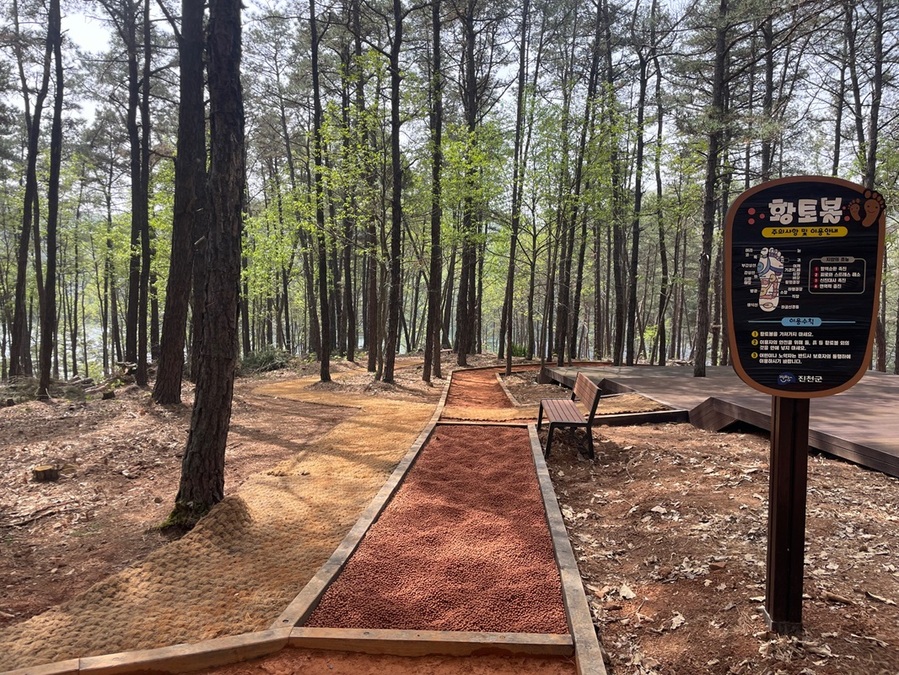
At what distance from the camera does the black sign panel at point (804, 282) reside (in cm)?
242

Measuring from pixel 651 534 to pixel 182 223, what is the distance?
972 cm

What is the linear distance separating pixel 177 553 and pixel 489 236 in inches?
595

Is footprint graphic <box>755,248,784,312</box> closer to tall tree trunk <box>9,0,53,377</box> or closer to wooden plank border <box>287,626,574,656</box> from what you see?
wooden plank border <box>287,626,574,656</box>

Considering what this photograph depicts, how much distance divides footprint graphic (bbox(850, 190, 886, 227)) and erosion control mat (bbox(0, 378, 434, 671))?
386 centimetres

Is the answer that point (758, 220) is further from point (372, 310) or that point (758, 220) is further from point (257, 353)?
point (257, 353)

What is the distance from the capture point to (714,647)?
251cm

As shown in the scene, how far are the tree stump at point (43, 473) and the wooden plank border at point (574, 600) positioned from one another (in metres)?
5.88

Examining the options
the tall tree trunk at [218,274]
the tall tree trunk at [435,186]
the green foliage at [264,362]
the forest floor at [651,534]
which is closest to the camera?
the forest floor at [651,534]

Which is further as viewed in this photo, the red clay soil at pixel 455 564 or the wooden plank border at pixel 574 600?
the red clay soil at pixel 455 564

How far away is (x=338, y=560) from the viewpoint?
11.3 ft

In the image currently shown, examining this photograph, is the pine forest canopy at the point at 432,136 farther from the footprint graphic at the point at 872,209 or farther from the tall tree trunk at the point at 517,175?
the footprint graphic at the point at 872,209

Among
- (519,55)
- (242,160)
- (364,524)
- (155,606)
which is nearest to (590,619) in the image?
(364,524)

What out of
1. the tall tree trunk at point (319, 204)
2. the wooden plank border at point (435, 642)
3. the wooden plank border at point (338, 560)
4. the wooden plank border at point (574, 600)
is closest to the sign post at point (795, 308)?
the wooden plank border at point (574, 600)

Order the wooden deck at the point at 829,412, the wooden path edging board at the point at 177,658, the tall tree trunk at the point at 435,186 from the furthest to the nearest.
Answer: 1. the tall tree trunk at the point at 435,186
2. the wooden deck at the point at 829,412
3. the wooden path edging board at the point at 177,658
